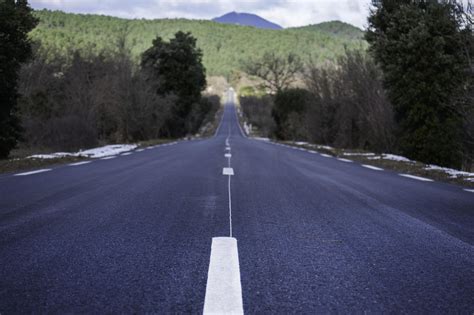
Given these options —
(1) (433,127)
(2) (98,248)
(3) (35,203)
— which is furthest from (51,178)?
(1) (433,127)

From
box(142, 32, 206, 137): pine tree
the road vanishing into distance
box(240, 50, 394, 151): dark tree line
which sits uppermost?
box(142, 32, 206, 137): pine tree

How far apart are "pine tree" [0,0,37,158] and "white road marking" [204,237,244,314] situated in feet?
41.6

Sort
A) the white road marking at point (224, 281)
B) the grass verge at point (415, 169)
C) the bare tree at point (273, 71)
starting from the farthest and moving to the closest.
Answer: the bare tree at point (273, 71), the grass verge at point (415, 169), the white road marking at point (224, 281)

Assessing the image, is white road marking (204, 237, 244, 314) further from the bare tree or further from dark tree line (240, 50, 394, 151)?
the bare tree

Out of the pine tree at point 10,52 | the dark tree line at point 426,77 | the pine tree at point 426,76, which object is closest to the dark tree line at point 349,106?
the dark tree line at point 426,77

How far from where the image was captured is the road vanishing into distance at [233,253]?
2.16 m

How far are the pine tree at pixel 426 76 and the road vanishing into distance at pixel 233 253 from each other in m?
8.78

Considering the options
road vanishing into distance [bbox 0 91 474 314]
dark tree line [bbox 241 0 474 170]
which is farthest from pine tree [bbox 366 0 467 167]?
road vanishing into distance [bbox 0 91 474 314]

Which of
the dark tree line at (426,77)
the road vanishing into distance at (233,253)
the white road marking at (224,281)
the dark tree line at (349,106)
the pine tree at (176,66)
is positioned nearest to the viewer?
the white road marking at (224,281)

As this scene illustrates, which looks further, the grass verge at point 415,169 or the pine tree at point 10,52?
the pine tree at point 10,52

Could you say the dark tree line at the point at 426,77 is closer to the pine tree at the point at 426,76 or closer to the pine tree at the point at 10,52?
the pine tree at the point at 426,76

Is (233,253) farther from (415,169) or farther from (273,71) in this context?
(273,71)

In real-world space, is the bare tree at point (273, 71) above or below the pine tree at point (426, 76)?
above

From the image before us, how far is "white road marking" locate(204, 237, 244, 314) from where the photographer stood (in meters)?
2.03
